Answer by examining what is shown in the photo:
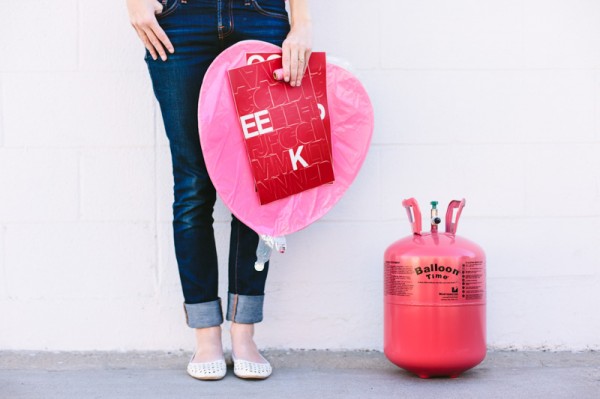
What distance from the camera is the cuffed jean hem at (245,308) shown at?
2309mm

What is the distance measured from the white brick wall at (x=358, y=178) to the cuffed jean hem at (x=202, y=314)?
1.10ft

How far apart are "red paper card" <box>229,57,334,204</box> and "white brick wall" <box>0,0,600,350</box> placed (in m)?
0.41

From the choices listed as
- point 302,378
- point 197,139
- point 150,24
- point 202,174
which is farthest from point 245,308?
point 150,24

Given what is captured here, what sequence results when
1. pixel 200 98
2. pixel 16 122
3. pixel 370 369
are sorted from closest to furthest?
pixel 200 98
pixel 370 369
pixel 16 122

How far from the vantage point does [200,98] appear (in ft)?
7.11

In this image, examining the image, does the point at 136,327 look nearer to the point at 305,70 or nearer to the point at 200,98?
the point at 200,98

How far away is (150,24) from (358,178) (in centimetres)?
89

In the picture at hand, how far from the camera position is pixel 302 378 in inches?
90.6

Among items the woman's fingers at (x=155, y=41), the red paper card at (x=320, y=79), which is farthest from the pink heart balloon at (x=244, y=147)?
the woman's fingers at (x=155, y=41)

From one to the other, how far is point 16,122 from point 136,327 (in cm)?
80

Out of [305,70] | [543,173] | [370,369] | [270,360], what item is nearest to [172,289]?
[270,360]


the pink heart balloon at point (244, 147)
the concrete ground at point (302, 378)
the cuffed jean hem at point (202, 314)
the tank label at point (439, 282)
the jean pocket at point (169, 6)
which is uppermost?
the jean pocket at point (169, 6)

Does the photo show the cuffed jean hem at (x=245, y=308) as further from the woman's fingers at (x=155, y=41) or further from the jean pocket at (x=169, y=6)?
the jean pocket at (x=169, y=6)

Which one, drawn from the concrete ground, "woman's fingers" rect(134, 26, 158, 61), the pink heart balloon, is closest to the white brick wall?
the concrete ground
